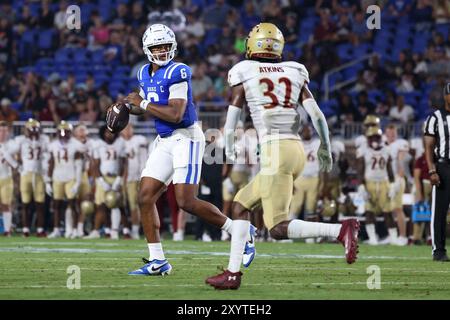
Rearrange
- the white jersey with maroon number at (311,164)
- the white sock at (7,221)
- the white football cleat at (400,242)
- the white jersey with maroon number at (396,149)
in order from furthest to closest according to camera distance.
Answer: the white sock at (7,221), the white jersey with maroon number at (311,164), the white jersey with maroon number at (396,149), the white football cleat at (400,242)

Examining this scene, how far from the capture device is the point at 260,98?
8180mm

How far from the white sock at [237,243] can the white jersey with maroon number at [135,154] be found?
9.14 metres

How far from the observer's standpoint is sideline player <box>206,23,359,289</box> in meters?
8.07

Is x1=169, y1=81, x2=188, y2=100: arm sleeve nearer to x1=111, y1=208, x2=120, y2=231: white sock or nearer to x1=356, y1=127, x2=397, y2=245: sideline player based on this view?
x1=356, y1=127, x2=397, y2=245: sideline player

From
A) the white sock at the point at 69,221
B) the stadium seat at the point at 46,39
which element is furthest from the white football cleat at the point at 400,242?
the stadium seat at the point at 46,39

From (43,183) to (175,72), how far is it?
345 inches

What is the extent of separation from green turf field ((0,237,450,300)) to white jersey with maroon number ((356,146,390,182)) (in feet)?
6.07

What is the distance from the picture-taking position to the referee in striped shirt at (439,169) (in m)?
11.5

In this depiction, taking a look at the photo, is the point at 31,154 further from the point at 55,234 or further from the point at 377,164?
the point at 377,164

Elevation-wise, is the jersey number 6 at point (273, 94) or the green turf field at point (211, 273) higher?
the jersey number 6 at point (273, 94)

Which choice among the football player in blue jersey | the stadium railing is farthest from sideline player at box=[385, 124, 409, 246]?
the football player in blue jersey

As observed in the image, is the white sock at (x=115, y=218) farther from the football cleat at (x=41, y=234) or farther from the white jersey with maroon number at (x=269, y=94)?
the white jersey with maroon number at (x=269, y=94)

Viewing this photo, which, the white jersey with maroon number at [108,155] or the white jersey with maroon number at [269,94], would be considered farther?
the white jersey with maroon number at [108,155]

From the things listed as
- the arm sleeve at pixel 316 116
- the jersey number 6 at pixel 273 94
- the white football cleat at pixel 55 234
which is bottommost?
the white football cleat at pixel 55 234
